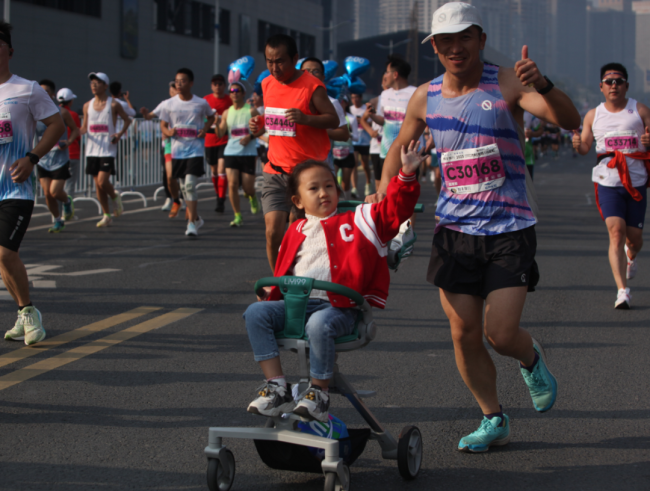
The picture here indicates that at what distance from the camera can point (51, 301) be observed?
7285 millimetres

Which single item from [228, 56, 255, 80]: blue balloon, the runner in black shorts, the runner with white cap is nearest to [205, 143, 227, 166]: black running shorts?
[228, 56, 255, 80]: blue balloon

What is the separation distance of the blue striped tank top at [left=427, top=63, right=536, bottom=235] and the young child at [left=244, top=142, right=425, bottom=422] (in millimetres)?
321

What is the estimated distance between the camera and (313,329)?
322 centimetres

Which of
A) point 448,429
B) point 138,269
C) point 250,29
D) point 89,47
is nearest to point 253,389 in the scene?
point 448,429

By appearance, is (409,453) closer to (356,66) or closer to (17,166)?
(17,166)

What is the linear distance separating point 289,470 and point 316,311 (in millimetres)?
674

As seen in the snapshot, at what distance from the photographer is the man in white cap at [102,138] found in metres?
12.6

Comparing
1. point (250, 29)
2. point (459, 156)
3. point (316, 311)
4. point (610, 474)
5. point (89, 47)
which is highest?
point (250, 29)

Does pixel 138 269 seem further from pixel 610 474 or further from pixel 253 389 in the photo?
pixel 610 474

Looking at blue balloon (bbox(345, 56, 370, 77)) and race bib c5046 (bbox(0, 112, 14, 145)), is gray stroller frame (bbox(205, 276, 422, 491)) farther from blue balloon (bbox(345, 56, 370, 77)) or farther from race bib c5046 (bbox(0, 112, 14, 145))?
blue balloon (bbox(345, 56, 370, 77))

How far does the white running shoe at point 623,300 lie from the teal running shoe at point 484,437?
12.4ft

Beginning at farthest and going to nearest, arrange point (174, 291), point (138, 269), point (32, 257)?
1. point (32, 257)
2. point (138, 269)
3. point (174, 291)

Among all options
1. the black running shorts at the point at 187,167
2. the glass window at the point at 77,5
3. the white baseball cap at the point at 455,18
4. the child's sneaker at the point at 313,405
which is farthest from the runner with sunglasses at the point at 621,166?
the glass window at the point at 77,5

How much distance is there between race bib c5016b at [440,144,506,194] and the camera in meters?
3.68
